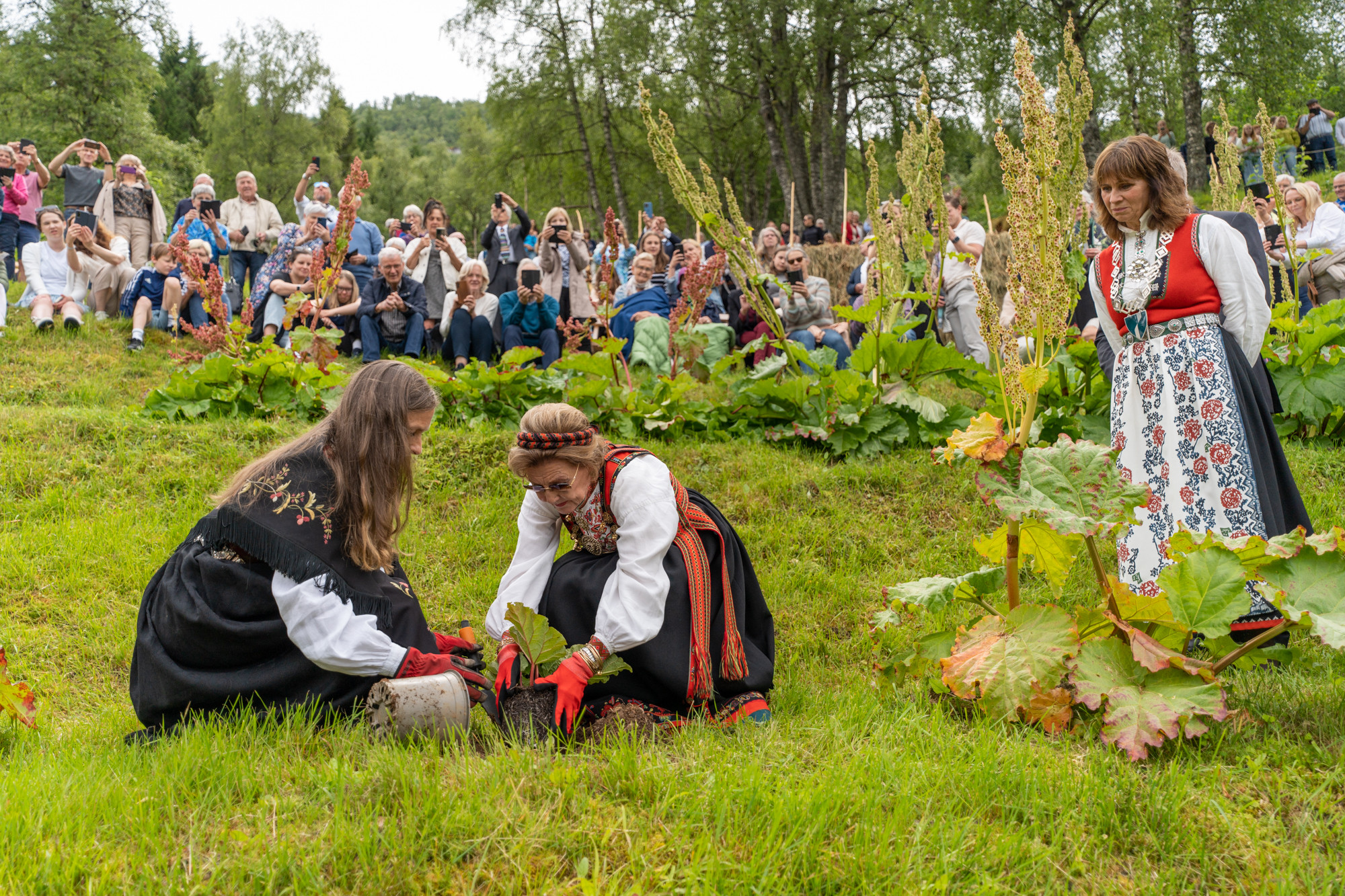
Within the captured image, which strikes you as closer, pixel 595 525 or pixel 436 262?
pixel 595 525

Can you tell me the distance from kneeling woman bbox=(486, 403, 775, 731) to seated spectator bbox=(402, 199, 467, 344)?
7.57 meters

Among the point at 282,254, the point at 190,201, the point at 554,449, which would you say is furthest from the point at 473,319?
the point at 554,449

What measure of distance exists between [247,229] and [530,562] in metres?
9.58

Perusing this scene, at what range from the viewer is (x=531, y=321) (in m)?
9.28

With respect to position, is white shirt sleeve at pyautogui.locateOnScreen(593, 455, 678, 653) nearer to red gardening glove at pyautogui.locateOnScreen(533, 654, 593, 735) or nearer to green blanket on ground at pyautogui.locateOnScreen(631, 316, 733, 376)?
red gardening glove at pyautogui.locateOnScreen(533, 654, 593, 735)

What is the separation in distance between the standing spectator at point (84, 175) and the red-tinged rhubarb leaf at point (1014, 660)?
40.8ft

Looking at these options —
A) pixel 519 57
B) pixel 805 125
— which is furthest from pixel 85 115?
pixel 805 125

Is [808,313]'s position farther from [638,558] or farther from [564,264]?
[638,558]

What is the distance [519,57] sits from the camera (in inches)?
971

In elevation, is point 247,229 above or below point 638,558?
above

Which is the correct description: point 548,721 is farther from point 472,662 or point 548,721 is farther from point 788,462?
point 788,462

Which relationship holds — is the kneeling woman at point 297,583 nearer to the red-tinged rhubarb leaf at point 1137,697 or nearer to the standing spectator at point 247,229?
the red-tinged rhubarb leaf at point 1137,697

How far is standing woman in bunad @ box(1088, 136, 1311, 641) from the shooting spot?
345cm

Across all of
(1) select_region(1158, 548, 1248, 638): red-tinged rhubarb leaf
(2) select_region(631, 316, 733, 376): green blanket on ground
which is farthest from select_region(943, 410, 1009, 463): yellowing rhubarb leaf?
(2) select_region(631, 316, 733, 376): green blanket on ground
